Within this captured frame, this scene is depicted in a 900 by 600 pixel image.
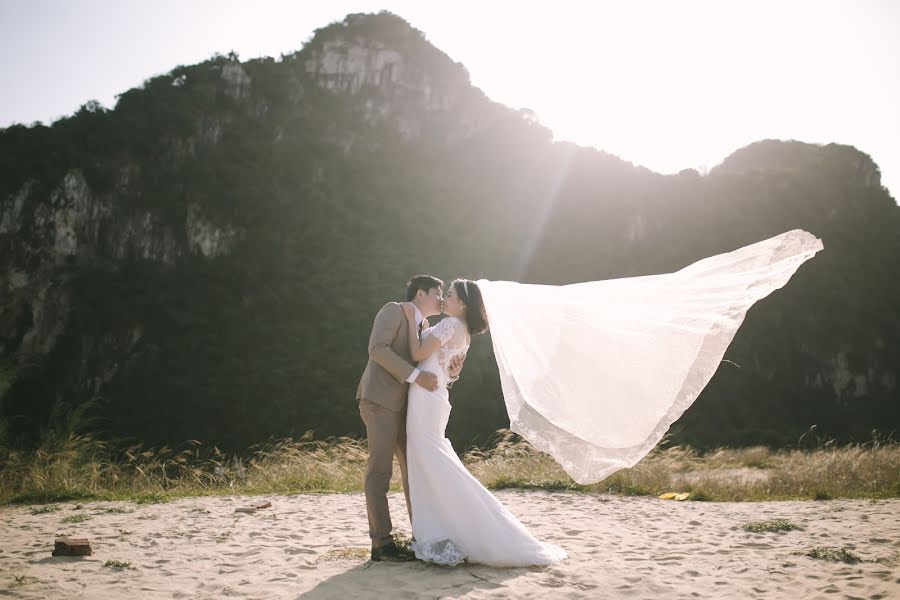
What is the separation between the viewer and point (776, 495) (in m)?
7.11

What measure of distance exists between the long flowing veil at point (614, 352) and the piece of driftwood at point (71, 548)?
10.3ft

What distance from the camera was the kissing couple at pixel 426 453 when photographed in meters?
3.81

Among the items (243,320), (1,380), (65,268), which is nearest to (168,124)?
(65,268)

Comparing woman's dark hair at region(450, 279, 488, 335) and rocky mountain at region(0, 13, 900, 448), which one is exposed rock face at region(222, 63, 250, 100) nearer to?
rocky mountain at region(0, 13, 900, 448)

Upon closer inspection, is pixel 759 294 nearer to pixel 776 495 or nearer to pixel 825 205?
pixel 776 495

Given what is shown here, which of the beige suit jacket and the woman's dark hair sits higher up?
the woman's dark hair

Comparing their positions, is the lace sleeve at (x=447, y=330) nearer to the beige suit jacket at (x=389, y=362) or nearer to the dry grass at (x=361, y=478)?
the beige suit jacket at (x=389, y=362)

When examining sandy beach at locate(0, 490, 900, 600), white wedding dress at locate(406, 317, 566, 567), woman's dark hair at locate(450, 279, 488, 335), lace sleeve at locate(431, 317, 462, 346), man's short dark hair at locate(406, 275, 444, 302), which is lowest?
sandy beach at locate(0, 490, 900, 600)

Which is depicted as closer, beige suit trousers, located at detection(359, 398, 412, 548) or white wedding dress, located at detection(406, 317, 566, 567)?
white wedding dress, located at detection(406, 317, 566, 567)

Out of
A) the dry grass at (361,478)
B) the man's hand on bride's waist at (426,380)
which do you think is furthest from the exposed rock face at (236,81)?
the man's hand on bride's waist at (426,380)

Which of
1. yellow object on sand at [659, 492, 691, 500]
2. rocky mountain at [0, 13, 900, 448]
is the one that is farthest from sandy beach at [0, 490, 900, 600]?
rocky mountain at [0, 13, 900, 448]

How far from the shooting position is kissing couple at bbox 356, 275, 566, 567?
381 centimetres

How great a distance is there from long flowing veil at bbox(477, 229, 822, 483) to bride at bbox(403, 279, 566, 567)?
48 cm

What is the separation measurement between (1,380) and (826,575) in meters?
10.6
